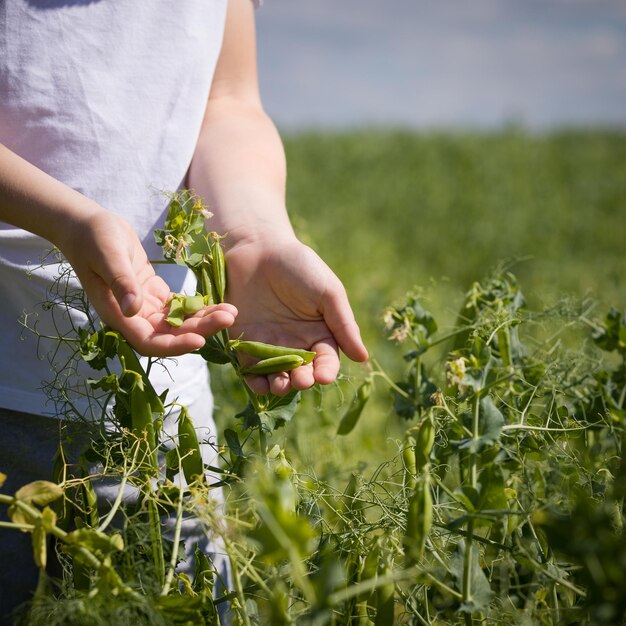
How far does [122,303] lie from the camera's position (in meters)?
0.92

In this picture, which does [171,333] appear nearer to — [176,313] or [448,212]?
[176,313]

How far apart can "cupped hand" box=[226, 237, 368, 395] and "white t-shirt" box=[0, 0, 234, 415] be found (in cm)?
19

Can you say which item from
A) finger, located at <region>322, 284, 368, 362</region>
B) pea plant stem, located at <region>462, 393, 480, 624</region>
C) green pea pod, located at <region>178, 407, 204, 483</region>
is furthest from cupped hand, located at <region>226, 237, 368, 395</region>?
pea plant stem, located at <region>462, 393, 480, 624</region>

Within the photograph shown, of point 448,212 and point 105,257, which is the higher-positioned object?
point 105,257

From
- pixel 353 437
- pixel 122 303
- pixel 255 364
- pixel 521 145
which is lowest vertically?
pixel 521 145

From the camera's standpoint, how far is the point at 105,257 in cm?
93

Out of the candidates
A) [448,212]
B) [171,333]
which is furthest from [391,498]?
[448,212]

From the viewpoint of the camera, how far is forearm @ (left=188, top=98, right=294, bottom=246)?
49.7 inches

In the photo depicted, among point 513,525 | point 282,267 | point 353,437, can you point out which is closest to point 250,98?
point 282,267

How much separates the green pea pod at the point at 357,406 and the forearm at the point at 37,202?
0.56 meters

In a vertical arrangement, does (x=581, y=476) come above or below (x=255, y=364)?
below

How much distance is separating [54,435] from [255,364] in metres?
0.42

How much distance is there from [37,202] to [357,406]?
65 centimetres

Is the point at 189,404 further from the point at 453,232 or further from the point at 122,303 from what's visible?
the point at 453,232
